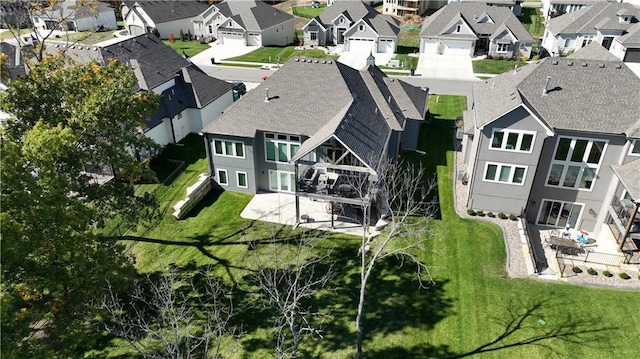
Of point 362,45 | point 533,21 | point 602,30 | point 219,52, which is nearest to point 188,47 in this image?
point 219,52

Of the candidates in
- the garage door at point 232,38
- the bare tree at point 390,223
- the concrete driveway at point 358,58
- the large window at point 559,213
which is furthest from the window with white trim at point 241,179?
the garage door at point 232,38

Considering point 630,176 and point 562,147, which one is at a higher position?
point 562,147

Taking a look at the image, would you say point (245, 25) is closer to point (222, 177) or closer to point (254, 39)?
point (254, 39)

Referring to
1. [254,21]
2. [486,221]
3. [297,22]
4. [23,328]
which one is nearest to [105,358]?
[23,328]

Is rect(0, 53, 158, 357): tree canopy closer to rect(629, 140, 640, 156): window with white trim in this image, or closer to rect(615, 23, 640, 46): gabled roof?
rect(629, 140, 640, 156): window with white trim

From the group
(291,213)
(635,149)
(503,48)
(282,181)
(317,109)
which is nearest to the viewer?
(635,149)

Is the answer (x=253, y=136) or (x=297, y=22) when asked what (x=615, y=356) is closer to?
(x=253, y=136)
